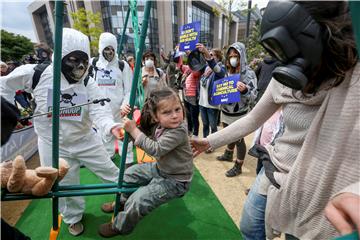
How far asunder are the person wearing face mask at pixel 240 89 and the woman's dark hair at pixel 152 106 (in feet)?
5.12

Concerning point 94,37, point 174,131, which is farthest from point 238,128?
point 94,37

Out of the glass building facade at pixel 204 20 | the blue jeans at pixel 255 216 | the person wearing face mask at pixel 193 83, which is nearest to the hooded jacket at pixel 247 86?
the person wearing face mask at pixel 193 83

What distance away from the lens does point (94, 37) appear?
2038 centimetres

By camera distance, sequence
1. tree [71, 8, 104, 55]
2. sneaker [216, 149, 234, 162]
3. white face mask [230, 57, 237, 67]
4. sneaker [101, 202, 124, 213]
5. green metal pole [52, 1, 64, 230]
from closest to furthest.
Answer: green metal pole [52, 1, 64, 230], sneaker [101, 202, 124, 213], white face mask [230, 57, 237, 67], sneaker [216, 149, 234, 162], tree [71, 8, 104, 55]

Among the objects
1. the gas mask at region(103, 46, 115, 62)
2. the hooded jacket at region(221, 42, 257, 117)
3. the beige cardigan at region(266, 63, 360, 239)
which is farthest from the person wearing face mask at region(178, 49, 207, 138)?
the beige cardigan at region(266, 63, 360, 239)

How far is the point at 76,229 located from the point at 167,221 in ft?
2.89

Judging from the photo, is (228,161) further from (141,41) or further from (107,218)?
(141,41)

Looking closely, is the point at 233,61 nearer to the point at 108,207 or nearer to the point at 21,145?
A: the point at 108,207

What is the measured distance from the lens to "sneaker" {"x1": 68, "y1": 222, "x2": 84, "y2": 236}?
7.02 feet

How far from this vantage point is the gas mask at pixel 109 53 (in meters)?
3.26

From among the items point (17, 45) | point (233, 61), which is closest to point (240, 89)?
point (233, 61)

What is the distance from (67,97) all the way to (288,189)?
1.71 metres

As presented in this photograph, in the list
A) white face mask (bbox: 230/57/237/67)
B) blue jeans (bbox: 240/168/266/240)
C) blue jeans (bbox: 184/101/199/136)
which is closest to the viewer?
blue jeans (bbox: 240/168/266/240)

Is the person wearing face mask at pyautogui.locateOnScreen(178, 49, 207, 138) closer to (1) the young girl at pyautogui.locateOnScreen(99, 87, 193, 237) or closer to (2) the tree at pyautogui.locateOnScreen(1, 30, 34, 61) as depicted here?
(1) the young girl at pyautogui.locateOnScreen(99, 87, 193, 237)
